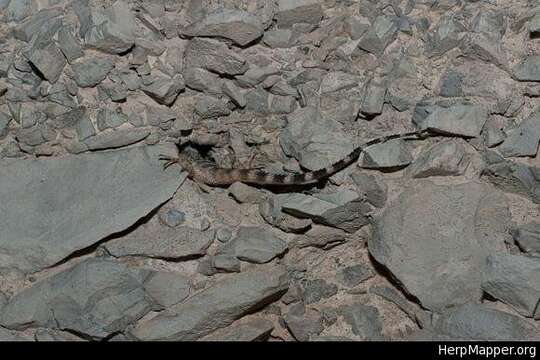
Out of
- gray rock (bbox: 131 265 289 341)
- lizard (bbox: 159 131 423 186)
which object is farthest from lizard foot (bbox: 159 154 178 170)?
gray rock (bbox: 131 265 289 341)

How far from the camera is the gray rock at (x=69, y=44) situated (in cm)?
508

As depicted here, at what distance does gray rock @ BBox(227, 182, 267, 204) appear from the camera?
506cm

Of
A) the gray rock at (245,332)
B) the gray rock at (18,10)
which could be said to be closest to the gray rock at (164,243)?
the gray rock at (245,332)

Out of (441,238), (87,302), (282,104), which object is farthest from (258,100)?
(87,302)

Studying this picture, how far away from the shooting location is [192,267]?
494 cm

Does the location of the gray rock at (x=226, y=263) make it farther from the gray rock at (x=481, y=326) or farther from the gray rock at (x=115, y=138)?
the gray rock at (x=481, y=326)

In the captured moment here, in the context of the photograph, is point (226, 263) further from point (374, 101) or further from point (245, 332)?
point (374, 101)

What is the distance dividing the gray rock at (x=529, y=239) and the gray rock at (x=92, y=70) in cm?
308

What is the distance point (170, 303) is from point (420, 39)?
2.58 metres

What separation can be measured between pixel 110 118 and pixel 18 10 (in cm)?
110

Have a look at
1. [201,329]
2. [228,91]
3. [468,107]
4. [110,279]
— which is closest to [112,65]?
[228,91]

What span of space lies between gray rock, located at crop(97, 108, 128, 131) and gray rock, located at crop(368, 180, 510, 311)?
198cm

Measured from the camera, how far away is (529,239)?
4.69 m

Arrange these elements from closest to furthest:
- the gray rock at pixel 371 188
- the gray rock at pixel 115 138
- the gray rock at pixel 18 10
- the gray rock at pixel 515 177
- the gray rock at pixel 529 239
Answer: the gray rock at pixel 529 239, the gray rock at pixel 515 177, the gray rock at pixel 371 188, the gray rock at pixel 115 138, the gray rock at pixel 18 10
